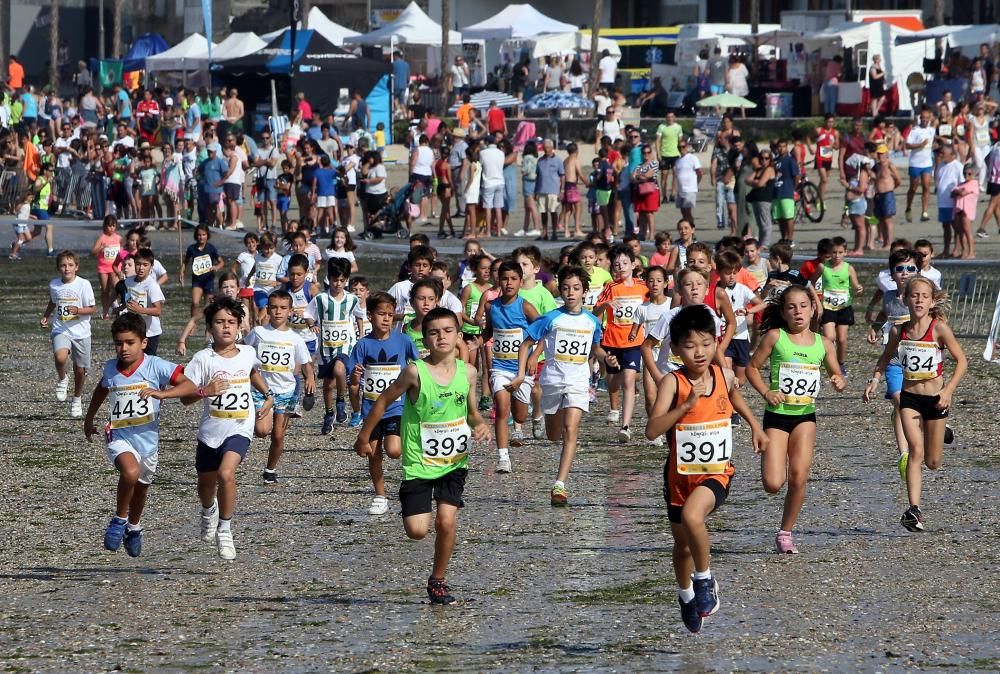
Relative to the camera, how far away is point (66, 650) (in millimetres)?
A: 8617

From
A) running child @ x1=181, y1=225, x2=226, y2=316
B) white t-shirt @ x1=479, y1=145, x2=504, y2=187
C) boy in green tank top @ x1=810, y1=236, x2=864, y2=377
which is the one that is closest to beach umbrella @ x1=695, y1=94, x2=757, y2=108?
white t-shirt @ x1=479, y1=145, x2=504, y2=187

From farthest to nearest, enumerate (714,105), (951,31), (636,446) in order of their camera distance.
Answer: (951,31) < (714,105) < (636,446)

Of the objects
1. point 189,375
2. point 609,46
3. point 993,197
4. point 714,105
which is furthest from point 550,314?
point 609,46

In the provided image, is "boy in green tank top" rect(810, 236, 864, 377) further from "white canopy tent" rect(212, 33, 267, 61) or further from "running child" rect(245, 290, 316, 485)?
"white canopy tent" rect(212, 33, 267, 61)

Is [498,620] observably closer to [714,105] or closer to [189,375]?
[189,375]

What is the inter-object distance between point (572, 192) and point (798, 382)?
2007cm

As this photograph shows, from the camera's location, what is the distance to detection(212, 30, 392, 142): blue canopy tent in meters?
43.8

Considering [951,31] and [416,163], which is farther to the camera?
[951,31]

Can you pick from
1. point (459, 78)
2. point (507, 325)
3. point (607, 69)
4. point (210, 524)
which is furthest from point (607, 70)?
point (210, 524)

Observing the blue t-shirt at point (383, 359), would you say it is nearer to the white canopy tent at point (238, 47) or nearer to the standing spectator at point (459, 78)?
the white canopy tent at point (238, 47)

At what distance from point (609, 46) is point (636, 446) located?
126 feet

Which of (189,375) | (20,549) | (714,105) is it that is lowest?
(20,549)

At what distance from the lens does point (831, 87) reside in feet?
144

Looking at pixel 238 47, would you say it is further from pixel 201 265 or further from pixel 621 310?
pixel 621 310
